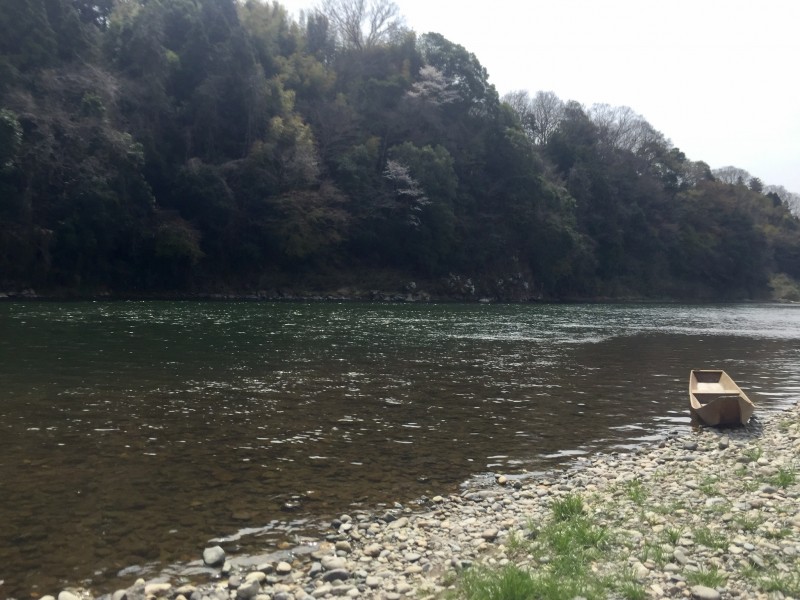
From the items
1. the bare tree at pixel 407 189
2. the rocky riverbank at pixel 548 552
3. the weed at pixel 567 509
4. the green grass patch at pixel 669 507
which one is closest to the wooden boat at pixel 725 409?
the rocky riverbank at pixel 548 552

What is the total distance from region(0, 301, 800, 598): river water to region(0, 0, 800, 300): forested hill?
61.2 feet

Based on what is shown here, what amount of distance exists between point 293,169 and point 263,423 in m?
43.4

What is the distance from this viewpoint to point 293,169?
5175cm

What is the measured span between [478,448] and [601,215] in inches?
2897

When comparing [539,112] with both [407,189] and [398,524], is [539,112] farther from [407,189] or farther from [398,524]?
[398,524]

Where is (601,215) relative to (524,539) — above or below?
above

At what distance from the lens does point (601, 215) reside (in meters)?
78.1

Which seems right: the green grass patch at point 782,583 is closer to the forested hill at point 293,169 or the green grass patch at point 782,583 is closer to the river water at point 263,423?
the river water at point 263,423

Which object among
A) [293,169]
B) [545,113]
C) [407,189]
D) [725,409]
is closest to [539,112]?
[545,113]

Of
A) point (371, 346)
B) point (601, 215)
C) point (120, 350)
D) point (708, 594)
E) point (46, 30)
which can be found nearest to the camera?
point (708, 594)

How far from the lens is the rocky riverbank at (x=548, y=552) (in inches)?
195

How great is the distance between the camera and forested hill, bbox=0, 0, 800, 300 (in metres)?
40.0

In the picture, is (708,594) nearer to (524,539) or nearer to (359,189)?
(524,539)

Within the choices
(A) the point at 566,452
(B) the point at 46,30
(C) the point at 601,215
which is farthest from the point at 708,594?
(C) the point at 601,215
